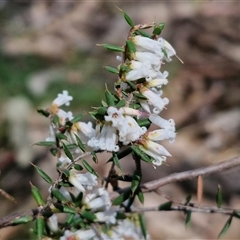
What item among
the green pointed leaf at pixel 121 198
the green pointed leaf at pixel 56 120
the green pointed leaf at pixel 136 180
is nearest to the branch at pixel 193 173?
the green pointed leaf at pixel 121 198

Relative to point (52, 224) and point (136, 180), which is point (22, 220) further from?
point (136, 180)

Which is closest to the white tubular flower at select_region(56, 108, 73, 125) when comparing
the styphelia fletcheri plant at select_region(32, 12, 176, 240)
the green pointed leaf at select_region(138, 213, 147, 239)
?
the styphelia fletcheri plant at select_region(32, 12, 176, 240)

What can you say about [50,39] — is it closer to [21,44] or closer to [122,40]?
[21,44]

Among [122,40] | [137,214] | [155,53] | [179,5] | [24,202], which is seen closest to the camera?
[155,53]

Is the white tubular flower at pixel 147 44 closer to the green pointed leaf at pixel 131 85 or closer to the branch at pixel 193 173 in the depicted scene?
the green pointed leaf at pixel 131 85

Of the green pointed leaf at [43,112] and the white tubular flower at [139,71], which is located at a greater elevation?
the white tubular flower at [139,71]

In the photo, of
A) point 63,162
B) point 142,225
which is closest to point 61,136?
point 63,162

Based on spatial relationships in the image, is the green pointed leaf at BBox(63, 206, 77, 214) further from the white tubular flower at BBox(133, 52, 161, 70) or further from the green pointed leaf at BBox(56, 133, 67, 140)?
the white tubular flower at BBox(133, 52, 161, 70)

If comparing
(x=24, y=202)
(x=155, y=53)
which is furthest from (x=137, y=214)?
(x=24, y=202)
